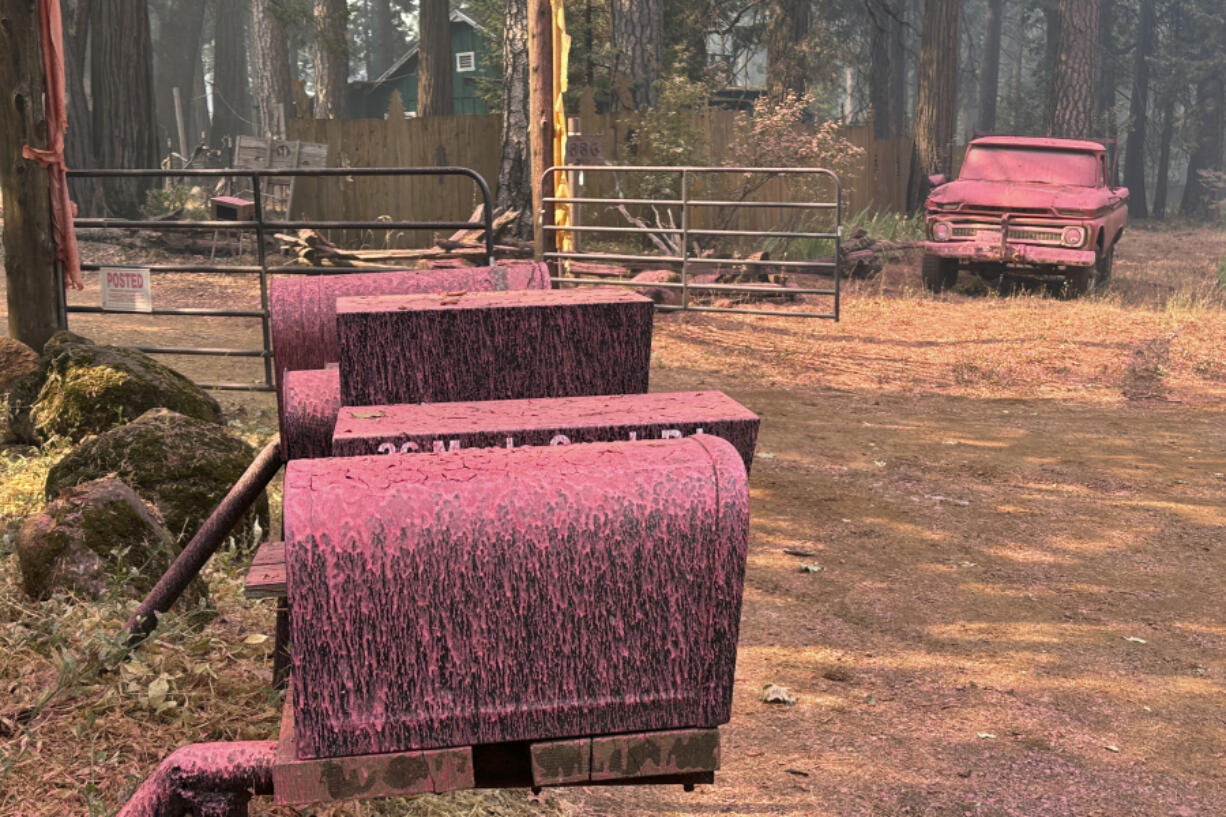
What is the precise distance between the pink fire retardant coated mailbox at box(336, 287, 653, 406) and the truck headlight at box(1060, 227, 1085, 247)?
12.1 m

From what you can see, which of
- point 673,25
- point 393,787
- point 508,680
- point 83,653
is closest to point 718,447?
point 508,680

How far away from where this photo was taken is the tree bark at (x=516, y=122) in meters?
15.5

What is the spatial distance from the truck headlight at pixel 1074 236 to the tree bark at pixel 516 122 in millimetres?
6303

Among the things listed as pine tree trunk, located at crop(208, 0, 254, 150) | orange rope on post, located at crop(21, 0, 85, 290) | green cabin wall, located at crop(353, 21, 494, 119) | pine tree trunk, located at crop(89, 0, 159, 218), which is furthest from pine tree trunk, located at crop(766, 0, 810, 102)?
pine tree trunk, located at crop(208, 0, 254, 150)

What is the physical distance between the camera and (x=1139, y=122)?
36781 millimetres

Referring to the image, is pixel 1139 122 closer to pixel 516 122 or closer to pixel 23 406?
pixel 516 122

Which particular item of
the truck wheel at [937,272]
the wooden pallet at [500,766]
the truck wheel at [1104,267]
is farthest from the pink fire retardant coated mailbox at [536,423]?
the truck wheel at [1104,267]

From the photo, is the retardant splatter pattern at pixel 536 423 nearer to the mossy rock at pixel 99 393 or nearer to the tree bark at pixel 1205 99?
the mossy rock at pixel 99 393

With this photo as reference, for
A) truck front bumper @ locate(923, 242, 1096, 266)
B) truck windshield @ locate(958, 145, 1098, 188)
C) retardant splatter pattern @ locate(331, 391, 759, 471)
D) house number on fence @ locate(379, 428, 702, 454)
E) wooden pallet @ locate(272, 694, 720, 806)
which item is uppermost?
truck windshield @ locate(958, 145, 1098, 188)

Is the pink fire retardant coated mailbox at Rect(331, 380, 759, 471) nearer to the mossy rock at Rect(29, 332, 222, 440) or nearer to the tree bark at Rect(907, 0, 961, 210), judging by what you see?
the mossy rock at Rect(29, 332, 222, 440)

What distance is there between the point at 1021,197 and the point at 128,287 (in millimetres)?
9948

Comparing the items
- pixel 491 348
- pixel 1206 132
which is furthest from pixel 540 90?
pixel 1206 132

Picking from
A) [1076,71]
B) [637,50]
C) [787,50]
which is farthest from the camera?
[1076,71]

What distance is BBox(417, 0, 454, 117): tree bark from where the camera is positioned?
25422 millimetres
